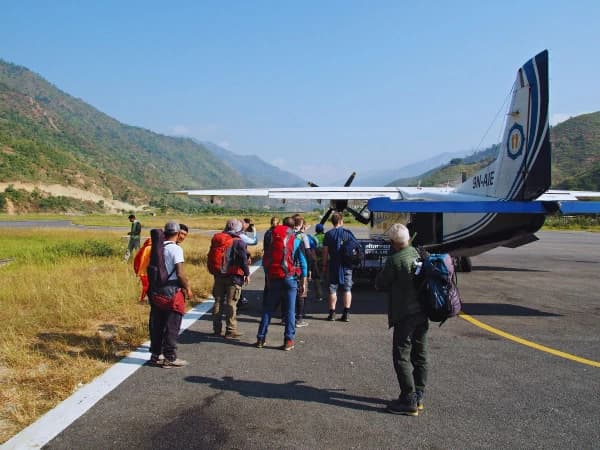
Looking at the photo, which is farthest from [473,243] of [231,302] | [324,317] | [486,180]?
[231,302]

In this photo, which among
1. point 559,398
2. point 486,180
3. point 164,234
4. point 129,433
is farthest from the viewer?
point 486,180

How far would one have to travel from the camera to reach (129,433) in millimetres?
4152

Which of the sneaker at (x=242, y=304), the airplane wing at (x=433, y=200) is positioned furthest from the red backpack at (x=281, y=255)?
the sneaker at (x=242, y=304)

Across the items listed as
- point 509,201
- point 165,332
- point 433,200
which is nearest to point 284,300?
point 165,332

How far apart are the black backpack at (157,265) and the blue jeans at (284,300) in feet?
5.31

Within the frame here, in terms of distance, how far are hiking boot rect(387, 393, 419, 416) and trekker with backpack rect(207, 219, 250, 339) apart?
11.0 feet

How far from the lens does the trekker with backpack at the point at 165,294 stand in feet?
19.5

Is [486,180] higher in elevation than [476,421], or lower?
higher

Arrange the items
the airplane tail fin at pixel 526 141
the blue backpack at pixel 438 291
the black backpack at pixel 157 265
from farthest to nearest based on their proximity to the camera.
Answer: the airplane tail fin at pixel 526 141 → the black backpack at pixel 157 265 → the blue backpack at pixel 438 291

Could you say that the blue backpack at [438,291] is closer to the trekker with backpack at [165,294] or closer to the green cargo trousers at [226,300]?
the trekker with backpack at [165,294]

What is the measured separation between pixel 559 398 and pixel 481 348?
1.94m

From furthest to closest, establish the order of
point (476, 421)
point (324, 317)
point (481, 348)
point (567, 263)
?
1. point (567, 263)
2. point (324, 317)
3. point (481, 348)
4. point (476, 421)

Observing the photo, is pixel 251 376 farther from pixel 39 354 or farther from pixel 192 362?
pixel 39 354

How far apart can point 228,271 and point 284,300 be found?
100 cm
